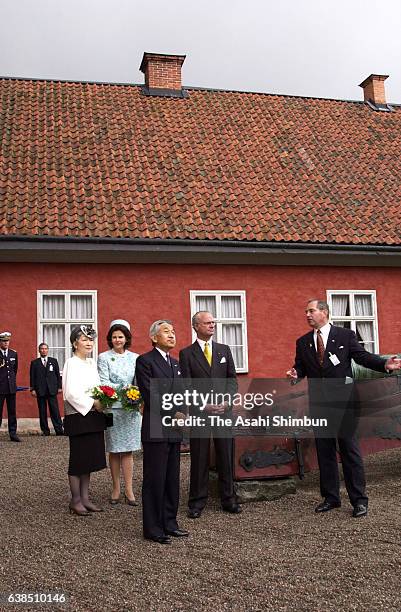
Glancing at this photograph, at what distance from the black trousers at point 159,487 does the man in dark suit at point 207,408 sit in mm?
774

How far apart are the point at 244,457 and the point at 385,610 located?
10.3 ft

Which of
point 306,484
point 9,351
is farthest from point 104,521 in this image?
point 9,351

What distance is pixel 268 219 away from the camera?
593 inches

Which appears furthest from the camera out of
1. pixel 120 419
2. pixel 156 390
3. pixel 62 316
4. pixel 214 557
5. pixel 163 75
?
pixel 163 75

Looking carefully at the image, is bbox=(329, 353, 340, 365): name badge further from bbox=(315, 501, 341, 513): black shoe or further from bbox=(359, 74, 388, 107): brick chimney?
bbox=(359, 74, 388, 107): brick chimney

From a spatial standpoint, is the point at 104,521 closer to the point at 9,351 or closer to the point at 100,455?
the point at 100,455

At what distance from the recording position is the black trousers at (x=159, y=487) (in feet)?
18.7

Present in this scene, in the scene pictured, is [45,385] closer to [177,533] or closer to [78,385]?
[78,385]

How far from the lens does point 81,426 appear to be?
268 inches

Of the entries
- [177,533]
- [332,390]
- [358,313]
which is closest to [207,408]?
[332,390]

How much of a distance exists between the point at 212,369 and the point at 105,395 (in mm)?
984

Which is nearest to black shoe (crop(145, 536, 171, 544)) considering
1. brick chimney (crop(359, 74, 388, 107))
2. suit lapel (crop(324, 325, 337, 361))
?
suit lapel (crop(324, 325, 337, 361))

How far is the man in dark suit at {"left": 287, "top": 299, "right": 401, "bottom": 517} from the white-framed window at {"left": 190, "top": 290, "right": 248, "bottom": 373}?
7925 mm

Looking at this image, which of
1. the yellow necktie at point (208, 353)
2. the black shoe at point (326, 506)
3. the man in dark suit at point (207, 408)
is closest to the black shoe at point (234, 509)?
the man in dark suit at point (207, 408)
